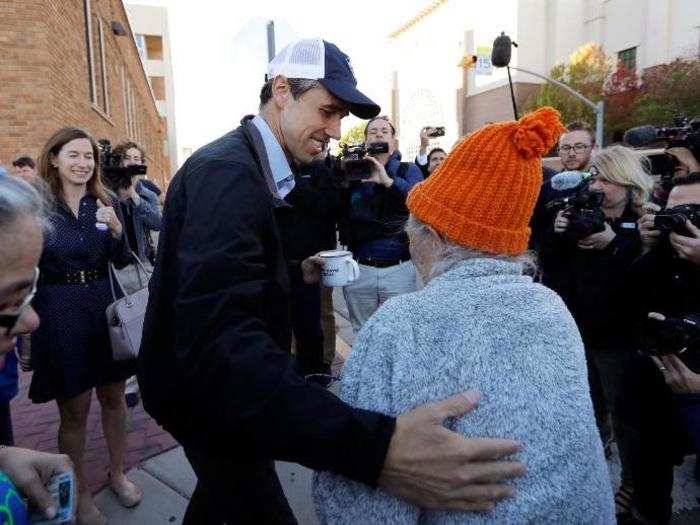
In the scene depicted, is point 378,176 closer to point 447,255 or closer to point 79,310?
point 79,310

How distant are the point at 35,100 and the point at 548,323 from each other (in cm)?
820

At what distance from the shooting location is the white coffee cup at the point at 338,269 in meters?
2.68

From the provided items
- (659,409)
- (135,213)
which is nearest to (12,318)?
(659,409)

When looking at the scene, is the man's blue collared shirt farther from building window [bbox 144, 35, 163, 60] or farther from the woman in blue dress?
building window [bbox 144, 35, 163, 60]

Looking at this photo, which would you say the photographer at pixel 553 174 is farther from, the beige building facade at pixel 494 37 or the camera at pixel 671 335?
the beige building facade at pixel 494 37

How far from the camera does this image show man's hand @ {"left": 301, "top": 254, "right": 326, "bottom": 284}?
2801mm

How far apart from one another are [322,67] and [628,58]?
37.5 m

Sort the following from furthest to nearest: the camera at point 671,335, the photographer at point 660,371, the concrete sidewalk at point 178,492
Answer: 1. the concrete sidewalk at point 178,492
2. the photographer at point 660,371
3. the camera at point 671,335

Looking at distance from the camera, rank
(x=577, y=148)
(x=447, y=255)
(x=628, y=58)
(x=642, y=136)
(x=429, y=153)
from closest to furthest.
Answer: (x=447, y=255) → (x=642, y=136) → (x=577, y=148) → (x=429, y=153) → (x=628, y=58)

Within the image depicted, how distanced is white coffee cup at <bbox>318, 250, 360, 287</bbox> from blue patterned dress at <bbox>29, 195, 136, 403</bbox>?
1185mm

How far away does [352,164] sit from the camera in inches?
155

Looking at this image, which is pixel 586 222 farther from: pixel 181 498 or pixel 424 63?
pixel 424 63

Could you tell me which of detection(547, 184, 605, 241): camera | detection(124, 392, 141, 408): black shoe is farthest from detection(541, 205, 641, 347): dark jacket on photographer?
detection(124, 392, 141, 408): black shoe

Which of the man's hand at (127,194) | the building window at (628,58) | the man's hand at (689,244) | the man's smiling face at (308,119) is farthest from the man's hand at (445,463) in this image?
the building window at (628,58)
